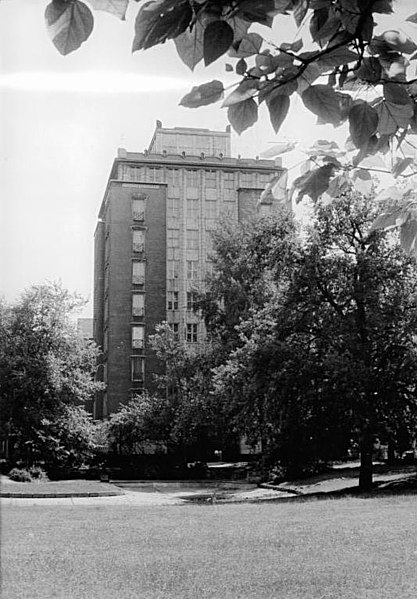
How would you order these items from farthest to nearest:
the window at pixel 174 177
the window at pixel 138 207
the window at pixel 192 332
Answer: the window at pixel 192 332 → the window at pixel 174 177 → the window at pixel 138 207

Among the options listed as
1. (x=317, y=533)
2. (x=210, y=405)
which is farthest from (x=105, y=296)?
(x=317, y=533)

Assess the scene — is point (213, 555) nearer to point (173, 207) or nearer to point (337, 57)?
point (337, 57)

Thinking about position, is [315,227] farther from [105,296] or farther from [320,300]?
[105,296]

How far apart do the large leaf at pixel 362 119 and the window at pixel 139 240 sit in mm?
27297

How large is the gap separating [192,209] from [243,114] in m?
28.4

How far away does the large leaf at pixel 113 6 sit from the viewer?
1178 millimetres

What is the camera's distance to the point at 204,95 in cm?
131

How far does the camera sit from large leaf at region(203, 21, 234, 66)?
1205 mm

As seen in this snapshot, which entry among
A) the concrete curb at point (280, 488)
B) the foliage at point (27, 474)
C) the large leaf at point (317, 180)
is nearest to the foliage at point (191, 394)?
the concrete curb at point (280, 488)

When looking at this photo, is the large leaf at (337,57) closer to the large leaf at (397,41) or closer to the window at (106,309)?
the large leaf at (397,41)

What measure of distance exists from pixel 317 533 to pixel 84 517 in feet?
9.07

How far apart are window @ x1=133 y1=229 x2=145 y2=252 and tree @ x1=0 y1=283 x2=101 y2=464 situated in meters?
8.52

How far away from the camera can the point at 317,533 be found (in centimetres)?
642

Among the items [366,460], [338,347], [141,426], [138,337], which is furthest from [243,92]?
[138,337]
